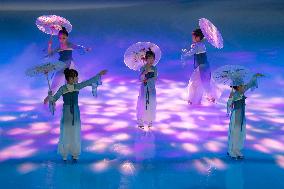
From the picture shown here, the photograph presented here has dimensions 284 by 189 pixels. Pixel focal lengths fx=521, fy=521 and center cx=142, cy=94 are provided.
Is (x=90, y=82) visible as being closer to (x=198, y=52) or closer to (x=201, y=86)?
(x=198, y=52)

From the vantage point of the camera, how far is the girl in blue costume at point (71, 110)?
25.9ft

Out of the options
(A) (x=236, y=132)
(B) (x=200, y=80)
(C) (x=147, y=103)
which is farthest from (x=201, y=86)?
(A) (x=236, y=132)

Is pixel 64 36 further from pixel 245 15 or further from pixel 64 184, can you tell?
pixel 245 15

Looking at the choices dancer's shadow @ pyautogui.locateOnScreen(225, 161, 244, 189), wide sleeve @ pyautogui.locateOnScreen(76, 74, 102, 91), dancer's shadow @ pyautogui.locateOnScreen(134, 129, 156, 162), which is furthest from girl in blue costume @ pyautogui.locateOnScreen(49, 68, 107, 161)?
dancer's shadow @ pyautogui.locateOnScreen(225, 161, 244, 189)

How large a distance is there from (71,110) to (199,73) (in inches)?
163

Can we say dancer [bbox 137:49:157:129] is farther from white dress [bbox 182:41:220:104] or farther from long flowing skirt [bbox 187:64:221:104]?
long flowing skirt [bbox 187:64:221:104]

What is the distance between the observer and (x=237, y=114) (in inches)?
321

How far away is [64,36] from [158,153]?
3.47 m

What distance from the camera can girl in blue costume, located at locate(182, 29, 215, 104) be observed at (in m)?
10.9

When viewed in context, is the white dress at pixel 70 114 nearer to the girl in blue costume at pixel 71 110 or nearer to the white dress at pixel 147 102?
the girl in blue costume at pixel 71 110

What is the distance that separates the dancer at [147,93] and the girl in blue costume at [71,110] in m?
1.66

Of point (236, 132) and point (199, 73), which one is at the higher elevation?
point (199, 73)

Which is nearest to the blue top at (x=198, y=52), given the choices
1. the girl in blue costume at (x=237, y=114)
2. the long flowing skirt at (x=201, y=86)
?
the long flowing skirt at (x=201, y=86)

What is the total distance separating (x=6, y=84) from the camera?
12.8m
